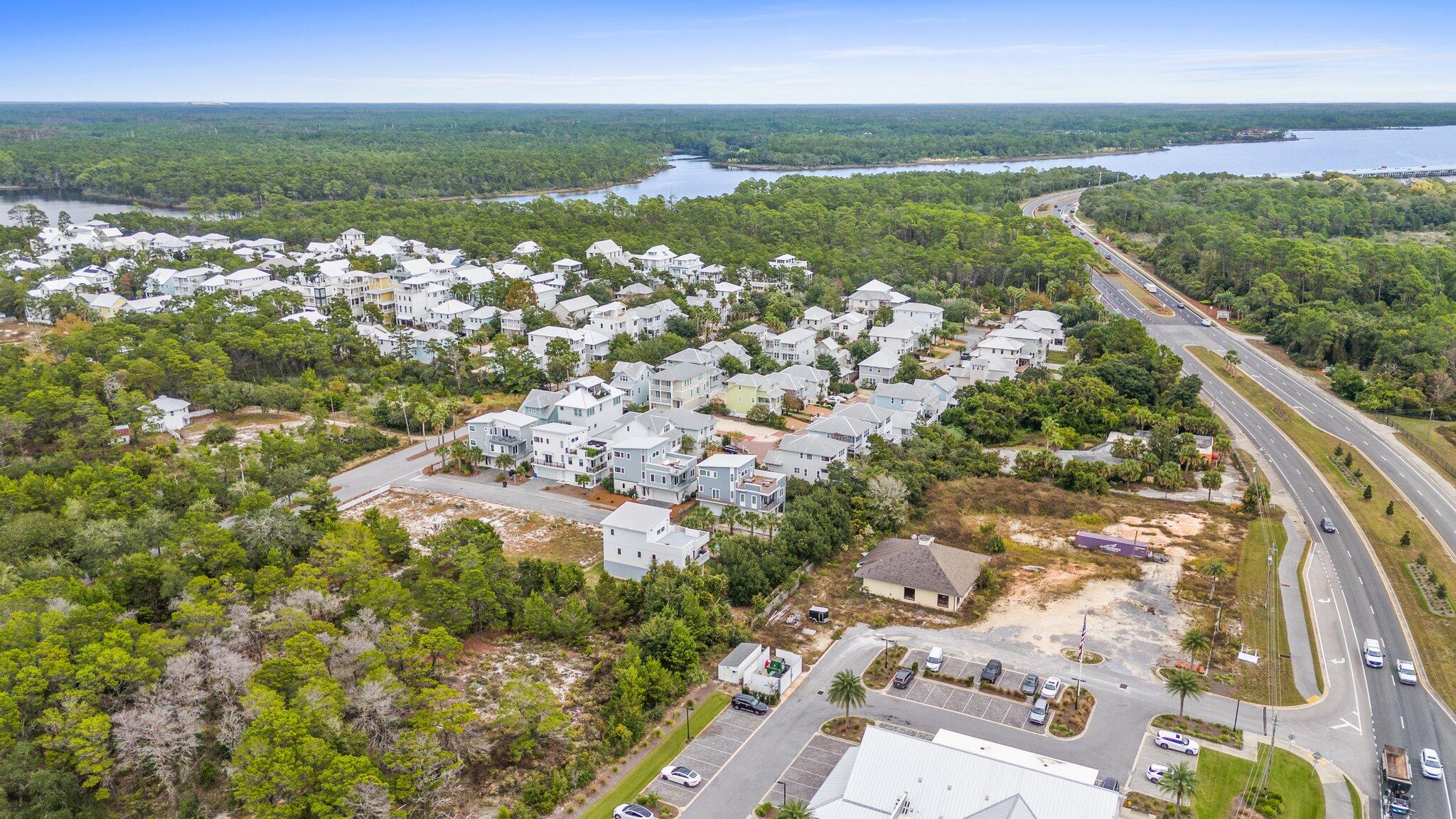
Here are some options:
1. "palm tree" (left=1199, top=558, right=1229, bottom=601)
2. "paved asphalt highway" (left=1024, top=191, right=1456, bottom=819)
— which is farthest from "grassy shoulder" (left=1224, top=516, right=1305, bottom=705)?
"paved asphalt highway" (left=1024, top=191, right=1456, bottom=819)

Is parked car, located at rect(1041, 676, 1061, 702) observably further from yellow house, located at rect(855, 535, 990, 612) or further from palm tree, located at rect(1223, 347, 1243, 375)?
palm tree, located at rect(1223, 347, 1243, 375)

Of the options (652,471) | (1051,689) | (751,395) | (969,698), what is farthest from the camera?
(751,395)

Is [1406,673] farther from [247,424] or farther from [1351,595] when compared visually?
[247,424]

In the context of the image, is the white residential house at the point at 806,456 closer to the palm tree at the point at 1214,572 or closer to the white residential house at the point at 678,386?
the white residential house at the point at 678,386

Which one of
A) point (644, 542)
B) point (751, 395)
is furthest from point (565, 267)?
point (644, 542)

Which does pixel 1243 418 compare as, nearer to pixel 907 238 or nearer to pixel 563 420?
pixel 563 420
